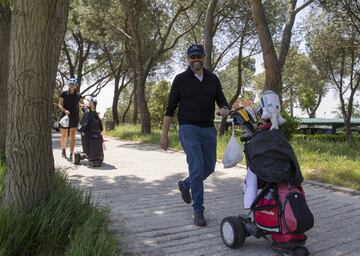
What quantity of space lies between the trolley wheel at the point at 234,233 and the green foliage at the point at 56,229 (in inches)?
42.1

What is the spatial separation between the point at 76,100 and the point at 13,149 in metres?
5.64

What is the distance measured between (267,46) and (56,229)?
821 cm

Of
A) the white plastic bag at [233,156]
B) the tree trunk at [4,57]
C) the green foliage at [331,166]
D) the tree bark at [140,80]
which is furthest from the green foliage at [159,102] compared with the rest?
the white plastic bag at [233,156]

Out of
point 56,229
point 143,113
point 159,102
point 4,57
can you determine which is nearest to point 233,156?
point 56,229

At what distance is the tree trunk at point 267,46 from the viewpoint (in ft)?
35.2

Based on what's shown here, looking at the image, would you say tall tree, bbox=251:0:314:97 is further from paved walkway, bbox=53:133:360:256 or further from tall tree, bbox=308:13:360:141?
tall tree, bbox=308:13:360:141

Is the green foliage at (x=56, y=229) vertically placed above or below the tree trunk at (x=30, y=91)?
below

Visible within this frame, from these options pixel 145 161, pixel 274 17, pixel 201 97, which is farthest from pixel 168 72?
pixel 201 97

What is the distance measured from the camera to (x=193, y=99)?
4.82 m

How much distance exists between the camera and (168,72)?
3206cm

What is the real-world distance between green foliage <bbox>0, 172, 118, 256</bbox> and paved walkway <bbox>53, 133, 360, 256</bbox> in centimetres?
49

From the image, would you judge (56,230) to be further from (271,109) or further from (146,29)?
(146,29)

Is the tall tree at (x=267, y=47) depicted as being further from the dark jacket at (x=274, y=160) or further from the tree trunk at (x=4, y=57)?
the dark jacket at (x=274, y=160)

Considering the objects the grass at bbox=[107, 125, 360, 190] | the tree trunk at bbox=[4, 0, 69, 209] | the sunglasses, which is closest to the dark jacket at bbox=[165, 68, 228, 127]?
the sunglasses
